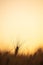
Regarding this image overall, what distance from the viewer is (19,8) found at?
1.63 metres

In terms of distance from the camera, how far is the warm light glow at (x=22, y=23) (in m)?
1.56

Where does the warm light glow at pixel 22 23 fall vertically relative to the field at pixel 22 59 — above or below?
above

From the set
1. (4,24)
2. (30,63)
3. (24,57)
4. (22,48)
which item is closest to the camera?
(30,63)

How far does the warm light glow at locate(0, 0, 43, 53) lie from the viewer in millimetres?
1559

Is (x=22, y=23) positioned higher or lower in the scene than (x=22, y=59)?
higher

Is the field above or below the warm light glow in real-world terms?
below

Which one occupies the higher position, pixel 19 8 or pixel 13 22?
pixel 19 8

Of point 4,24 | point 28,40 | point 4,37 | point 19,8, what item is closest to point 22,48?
point 28,40

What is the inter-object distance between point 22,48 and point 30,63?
31 cm

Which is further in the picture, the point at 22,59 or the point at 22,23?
the point at 22,23

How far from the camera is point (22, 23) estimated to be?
1608mm

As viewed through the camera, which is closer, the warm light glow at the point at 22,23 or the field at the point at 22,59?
the field at the point at 22,59

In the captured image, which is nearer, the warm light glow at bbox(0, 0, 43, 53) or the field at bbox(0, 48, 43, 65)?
the field at bbox(0, 48, 43, 65)

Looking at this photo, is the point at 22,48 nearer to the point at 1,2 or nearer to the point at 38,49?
the point at 38,49
